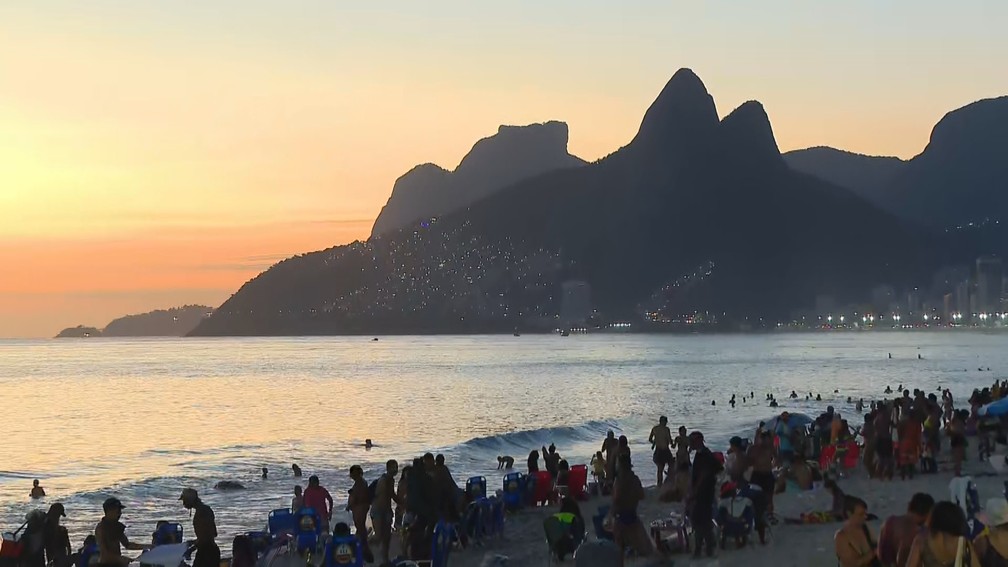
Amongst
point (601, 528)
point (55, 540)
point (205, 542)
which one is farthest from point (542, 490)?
point (205, 542)

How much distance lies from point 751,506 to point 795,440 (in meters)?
9.78

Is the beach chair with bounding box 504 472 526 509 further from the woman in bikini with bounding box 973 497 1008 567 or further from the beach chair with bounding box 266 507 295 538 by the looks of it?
the woman in bikini with bounding box 973 497 1008 567

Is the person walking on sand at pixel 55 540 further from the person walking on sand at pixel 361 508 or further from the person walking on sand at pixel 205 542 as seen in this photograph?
the person walking on sand at pixel 361 508

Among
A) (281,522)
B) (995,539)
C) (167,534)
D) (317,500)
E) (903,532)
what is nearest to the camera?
(995,539)

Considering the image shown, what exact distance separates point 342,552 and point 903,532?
6.28m

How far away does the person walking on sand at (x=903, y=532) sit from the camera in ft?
26.4

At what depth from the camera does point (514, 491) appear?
19234mm

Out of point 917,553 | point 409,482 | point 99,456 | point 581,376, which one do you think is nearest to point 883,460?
point 409,482

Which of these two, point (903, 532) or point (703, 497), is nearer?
point (903, 532)

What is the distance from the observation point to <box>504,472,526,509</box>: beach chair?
1895cm

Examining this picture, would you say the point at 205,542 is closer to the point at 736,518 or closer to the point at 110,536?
the point at 110,536

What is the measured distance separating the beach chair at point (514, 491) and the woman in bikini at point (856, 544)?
1072 cm

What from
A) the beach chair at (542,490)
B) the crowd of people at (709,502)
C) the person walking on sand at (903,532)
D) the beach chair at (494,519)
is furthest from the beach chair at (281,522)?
the person walking on sand at (903,532)

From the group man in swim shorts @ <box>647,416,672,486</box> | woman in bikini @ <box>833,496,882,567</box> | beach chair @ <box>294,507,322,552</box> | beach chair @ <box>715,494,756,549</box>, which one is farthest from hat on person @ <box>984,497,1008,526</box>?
man in swim shorts @ <box>647,416,672,486</box>
